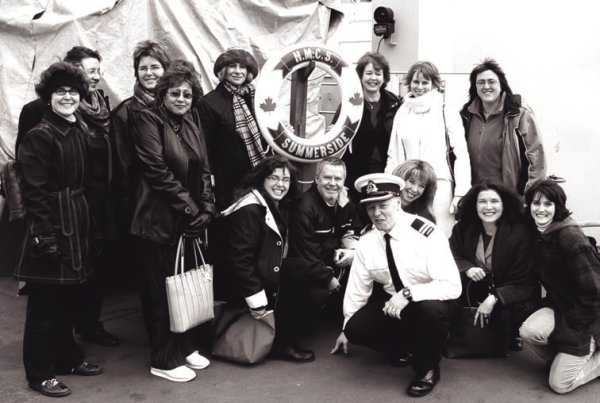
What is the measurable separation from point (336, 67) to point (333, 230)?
1.11 metres

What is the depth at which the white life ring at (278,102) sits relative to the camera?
14.3 ft

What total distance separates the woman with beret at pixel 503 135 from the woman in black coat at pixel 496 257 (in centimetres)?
44

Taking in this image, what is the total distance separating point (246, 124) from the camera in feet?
14.3

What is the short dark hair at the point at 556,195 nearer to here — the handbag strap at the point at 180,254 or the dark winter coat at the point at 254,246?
the dark winter coat at the point at 254,246

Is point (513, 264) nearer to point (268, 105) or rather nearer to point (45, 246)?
point (268, 105)

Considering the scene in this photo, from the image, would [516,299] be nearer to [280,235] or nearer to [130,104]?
[280,235]

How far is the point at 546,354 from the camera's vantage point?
12.3 feet

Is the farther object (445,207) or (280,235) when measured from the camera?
(445,207)

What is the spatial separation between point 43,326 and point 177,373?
72 centimetres

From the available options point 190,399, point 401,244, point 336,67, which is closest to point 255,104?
point 336,67

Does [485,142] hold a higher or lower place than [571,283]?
higher

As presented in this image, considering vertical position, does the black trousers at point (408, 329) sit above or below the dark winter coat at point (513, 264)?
below

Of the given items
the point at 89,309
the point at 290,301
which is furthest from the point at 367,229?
the point at 89,309

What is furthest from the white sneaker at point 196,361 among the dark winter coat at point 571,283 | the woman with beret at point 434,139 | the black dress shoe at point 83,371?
the dark winter coat at point 571,283
